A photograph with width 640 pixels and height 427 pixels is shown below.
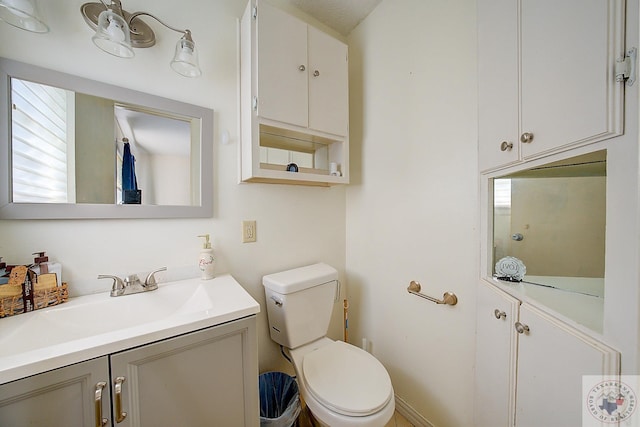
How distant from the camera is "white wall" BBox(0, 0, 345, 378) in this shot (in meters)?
0.88

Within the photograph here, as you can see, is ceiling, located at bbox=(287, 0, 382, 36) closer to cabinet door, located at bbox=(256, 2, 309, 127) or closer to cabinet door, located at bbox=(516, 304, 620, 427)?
cabinet door, located at bbox=(256, 2, 309, 127)

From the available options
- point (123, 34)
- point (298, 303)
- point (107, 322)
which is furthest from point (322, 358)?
point (123, 34)

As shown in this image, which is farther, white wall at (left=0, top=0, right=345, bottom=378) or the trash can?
the trash can

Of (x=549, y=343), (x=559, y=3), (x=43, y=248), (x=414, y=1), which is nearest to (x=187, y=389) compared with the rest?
(x=43, y=248)

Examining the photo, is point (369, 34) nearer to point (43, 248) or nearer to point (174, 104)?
point (174, 104)

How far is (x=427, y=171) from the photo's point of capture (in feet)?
3.95

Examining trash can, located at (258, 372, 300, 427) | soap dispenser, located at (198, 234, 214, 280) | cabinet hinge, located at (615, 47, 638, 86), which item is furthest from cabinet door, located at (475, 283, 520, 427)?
soap dispenser, located at (198, 234, 214, 280)

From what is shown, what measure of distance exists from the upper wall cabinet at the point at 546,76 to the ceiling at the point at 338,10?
85 cm

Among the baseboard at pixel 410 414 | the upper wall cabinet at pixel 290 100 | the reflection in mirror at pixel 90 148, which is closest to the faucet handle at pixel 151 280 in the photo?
the reflection in mirror at pixel 90 148

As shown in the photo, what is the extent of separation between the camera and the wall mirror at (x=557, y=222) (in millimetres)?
Result: 582

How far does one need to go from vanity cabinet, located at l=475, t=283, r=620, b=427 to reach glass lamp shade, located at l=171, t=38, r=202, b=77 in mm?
1601

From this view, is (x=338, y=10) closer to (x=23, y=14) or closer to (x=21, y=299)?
(x=23, y=14)

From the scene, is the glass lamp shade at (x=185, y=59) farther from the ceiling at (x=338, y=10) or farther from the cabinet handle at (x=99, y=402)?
the cabinet handle at (x=99, y=402)

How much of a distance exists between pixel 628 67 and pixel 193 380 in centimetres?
136
